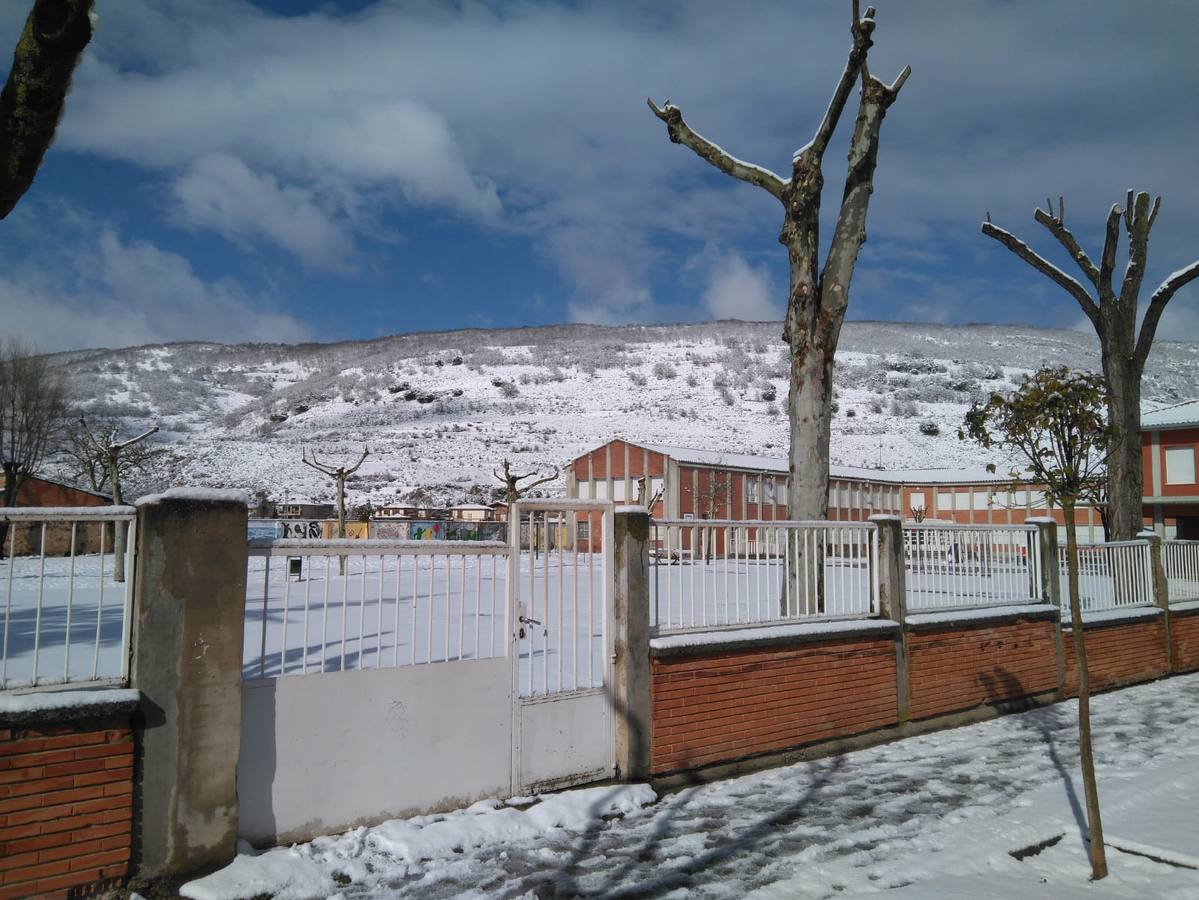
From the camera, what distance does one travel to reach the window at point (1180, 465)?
36.1m

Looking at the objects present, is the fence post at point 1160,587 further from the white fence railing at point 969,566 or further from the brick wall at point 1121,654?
Answer: the white fence railing at point 969,566

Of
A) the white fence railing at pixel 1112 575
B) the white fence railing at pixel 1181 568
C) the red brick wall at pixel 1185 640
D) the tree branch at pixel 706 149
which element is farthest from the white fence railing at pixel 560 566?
the white fence railing at pixel 1181 568

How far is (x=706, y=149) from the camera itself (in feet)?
36.1

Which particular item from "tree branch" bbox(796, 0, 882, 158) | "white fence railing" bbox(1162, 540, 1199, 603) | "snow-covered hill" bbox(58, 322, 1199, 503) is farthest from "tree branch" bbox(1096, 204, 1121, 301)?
"snow-covered hill" bbox(58, 322, 1199, 503)

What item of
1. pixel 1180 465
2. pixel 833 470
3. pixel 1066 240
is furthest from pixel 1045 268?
pixel 833 470

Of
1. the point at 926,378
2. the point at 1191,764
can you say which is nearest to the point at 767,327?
the point at 926,378

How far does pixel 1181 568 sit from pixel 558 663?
11799 millimetres

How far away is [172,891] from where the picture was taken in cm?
459

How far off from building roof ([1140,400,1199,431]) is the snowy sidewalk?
34246mm

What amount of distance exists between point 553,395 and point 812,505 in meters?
103

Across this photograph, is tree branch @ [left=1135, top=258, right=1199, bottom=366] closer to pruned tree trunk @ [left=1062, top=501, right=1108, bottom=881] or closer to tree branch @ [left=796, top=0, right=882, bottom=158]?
tree branch @ [left=796, top=0, right=882, bottom=158]

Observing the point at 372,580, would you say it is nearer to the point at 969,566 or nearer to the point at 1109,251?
the point at 969,566

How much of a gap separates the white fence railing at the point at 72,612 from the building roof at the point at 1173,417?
1511 inches

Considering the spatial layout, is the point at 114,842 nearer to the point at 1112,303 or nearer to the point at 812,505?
the point at 812,505
